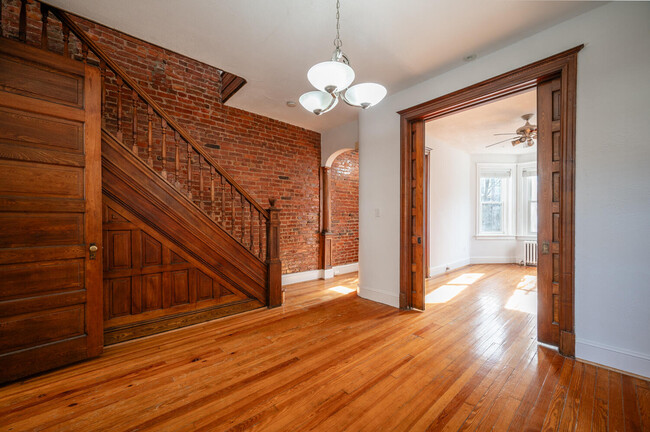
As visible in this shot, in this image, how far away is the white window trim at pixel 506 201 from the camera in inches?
275

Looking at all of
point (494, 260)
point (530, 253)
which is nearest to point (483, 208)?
point (494, 260)

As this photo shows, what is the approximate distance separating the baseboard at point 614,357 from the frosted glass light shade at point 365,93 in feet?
8.96

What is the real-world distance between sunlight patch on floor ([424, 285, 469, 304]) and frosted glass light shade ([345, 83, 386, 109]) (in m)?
3.12

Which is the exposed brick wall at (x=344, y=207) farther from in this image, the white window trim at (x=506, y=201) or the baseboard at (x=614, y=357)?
the baseboard at (x=614, y=357)

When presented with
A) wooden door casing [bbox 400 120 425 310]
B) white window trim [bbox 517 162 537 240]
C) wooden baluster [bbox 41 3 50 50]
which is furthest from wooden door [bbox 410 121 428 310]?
white window trim [bbox 517 162 537 240]

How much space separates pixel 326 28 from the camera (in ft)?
7.98

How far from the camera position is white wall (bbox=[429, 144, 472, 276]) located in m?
5.63

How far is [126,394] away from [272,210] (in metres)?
2.37

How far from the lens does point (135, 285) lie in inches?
106

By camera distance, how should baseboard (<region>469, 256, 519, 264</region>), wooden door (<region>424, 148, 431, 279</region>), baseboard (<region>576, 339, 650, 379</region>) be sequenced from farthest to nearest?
baseboard (<region>469, 256, 519, 264</region>) → wooden door (<region>424, 148, 431, 279</region>) → baseboard (<region>576, 339, 650, 379</region>)

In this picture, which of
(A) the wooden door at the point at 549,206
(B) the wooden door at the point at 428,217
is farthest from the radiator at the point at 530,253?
(A) the wooden door at the point at 549,206

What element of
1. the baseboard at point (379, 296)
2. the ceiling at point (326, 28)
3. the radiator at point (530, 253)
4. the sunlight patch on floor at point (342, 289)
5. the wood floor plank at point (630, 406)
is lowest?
the sunlight patch on floor at point (342, 289)

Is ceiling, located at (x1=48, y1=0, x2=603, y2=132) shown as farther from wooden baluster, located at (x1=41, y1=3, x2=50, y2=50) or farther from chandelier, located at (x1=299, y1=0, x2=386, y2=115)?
chandelier, located at (x1=299, y1=0, x2=386, y2=115)

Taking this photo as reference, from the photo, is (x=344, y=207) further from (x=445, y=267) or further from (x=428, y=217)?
(x=445, y=267)
